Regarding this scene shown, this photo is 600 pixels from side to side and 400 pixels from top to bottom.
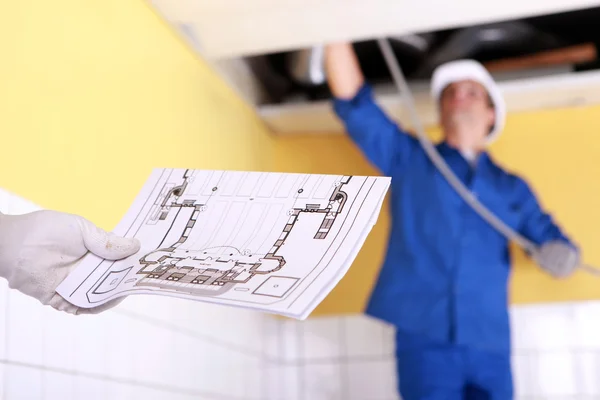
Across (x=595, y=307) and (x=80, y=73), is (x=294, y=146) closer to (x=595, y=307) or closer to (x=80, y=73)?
(x=595, y=307)

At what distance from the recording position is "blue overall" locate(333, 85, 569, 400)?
164cm

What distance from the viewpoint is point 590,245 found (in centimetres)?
198

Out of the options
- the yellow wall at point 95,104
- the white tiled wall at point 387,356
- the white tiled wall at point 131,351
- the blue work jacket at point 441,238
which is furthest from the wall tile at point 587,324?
the yellow wall at point 95,104

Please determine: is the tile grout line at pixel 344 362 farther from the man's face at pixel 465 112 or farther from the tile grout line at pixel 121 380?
the man's face at pixel 465 112

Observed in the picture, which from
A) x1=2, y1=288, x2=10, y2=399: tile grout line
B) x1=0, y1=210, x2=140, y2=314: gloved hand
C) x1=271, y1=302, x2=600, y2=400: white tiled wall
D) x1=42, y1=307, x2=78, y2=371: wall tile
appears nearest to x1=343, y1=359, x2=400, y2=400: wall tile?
x1=271, y1=302, x2=600, y2=400: white tiled wall

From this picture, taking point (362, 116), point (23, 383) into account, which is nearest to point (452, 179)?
point (362, 116)

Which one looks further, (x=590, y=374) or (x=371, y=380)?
(x=371, y=380)

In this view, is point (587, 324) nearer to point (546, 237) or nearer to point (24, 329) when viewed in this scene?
point (546, 237)

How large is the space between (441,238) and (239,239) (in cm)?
102

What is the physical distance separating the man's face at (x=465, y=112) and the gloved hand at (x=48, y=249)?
3.94 ft

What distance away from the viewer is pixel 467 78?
1817mm

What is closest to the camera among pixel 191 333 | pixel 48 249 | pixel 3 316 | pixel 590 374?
pixel 48 249

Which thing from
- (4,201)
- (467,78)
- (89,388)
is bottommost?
(89,388)

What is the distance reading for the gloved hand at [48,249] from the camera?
723mm
